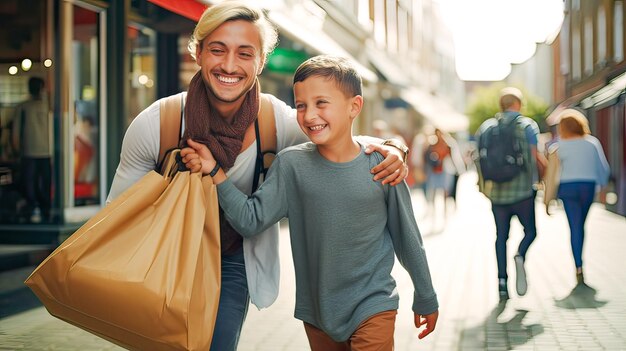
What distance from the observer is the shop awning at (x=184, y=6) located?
917cm

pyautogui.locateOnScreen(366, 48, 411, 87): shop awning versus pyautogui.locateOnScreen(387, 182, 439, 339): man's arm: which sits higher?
pyautogui.locateOnScreen(366, 48, 411, 87): shop awning

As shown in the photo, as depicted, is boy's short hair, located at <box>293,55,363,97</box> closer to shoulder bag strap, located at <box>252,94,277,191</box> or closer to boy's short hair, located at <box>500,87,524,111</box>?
shoulder bag strap, located at <box>252,94,277,191</box>

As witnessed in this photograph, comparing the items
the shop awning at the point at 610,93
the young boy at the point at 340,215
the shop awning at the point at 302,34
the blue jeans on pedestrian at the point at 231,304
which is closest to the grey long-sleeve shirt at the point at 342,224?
the young boy at the point at 340,215

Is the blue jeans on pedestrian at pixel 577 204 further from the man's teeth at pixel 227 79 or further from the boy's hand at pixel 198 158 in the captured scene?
the boy's hand at pixel 198 158

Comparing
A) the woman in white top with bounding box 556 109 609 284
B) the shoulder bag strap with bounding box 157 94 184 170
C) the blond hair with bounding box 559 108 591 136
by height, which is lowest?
the woman in white top with bounding box 556 109 609 284

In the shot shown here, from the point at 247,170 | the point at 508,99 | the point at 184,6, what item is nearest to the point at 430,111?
the point at 184,6

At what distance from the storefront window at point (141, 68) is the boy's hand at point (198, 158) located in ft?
29.3

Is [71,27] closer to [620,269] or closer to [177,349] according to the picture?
[620,269]

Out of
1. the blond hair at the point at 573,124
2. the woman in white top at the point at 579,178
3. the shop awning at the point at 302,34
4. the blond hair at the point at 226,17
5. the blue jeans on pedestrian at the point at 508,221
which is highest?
the shop awning at the point at 302,34

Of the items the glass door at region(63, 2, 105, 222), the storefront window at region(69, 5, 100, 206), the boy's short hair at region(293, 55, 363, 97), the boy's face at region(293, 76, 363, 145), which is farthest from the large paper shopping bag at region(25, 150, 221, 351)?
the storefront window at region(69, 5, 100, 206)

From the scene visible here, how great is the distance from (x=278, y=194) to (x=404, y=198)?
44cm

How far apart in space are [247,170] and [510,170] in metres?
4.92

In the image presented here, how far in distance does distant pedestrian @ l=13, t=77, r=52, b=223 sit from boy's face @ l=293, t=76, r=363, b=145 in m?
7.90

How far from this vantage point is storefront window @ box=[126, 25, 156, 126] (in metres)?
12.2
